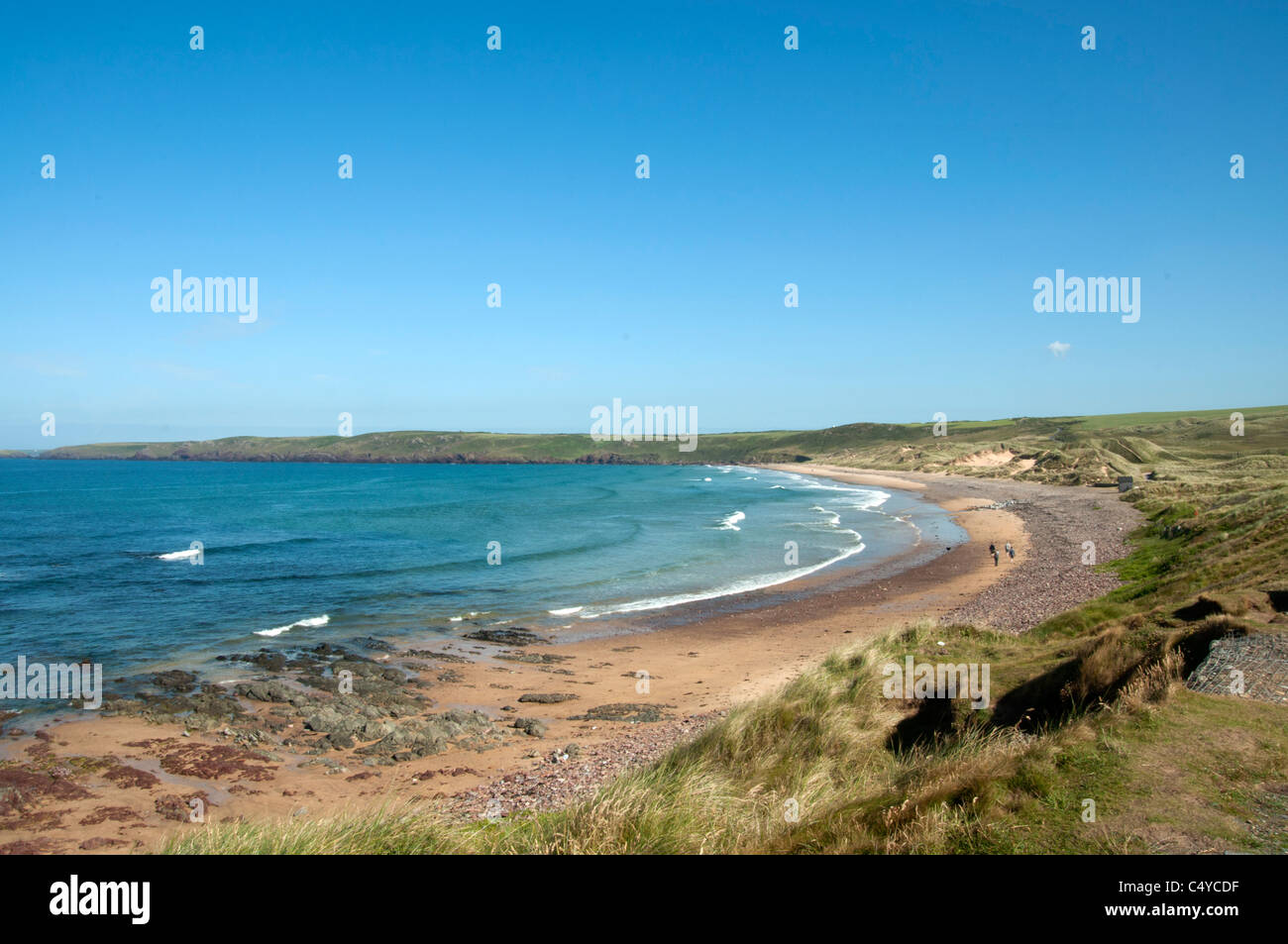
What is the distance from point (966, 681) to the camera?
10.1 metres

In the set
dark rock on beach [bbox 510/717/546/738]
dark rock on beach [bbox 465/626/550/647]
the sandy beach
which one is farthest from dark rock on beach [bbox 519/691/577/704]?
dark rock on beach [bbox 465/626/550/647]

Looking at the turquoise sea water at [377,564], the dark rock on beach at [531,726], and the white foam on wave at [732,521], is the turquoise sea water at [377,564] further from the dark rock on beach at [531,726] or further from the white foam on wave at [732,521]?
the dark rock on beach at [531,726]

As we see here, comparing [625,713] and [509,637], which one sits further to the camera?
[509,637]

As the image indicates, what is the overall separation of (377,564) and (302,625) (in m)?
13.0

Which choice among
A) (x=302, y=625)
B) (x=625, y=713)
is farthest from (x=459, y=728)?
(x=302, y=625)

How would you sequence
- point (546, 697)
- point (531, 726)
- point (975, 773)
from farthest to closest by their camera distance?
point (546, 697) < point (531, 726) < point (975, 773)

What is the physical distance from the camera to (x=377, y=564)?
1476 inches

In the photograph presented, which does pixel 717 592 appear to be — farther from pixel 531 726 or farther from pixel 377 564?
pixel 377 564

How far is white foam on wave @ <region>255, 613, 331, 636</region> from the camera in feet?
77.5

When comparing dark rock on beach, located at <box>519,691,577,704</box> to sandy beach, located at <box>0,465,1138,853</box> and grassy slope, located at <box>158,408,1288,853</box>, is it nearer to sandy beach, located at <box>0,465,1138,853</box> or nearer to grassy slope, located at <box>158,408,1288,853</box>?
sandy beach, located at <box>0,465,1138,853</box>
